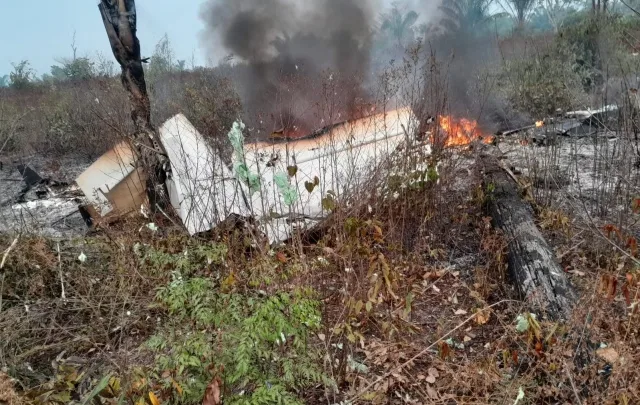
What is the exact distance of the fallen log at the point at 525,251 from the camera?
3.04 metres

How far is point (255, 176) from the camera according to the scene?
13.5 feet

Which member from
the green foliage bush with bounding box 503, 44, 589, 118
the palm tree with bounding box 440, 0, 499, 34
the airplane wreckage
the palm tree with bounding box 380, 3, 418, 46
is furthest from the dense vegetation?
Result: the palm tree with bounding box 380, 3, 418, 46

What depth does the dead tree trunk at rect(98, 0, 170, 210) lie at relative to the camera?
484 cm

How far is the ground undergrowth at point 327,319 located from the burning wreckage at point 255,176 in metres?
0.28

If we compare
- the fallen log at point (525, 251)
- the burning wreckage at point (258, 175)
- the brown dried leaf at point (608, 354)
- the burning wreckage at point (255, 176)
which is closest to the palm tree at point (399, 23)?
the burning wreckage at point (258, 175)

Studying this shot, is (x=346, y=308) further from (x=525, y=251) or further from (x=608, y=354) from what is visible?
(x=525, y=251)

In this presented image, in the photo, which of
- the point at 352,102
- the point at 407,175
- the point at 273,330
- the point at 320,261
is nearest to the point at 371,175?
the point at 407,175

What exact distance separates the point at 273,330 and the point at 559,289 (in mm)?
2080

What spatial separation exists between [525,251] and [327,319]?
189cm

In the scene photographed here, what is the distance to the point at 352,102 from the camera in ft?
17.0

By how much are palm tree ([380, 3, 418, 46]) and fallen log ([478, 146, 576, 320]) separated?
28.6 feet

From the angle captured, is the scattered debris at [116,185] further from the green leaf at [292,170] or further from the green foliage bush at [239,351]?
the green foliage bush at [239,351]

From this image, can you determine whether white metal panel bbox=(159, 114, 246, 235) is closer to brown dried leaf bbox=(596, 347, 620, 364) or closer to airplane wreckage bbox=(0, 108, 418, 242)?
airplane wreckage bbox=(0, 108, 418, 242)

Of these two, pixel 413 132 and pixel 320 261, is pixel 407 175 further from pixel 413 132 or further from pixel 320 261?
pixel 320 261
